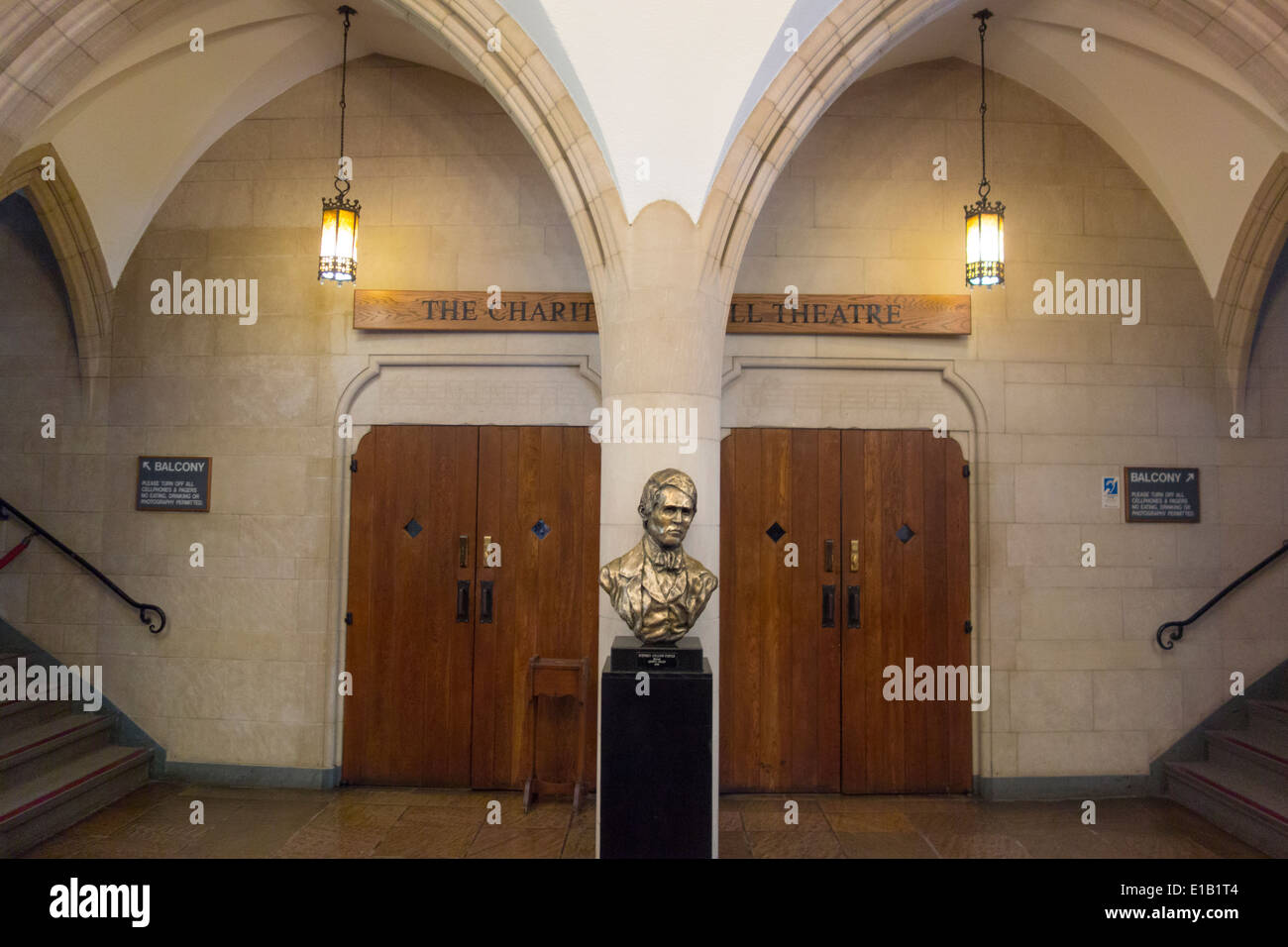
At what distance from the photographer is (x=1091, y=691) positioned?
404cm

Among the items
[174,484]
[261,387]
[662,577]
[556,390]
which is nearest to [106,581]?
[174,484]

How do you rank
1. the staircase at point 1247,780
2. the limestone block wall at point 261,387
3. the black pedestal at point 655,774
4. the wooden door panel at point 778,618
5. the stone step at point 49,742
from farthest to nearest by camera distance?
1. the limestone block wall at point 261,387
2. the wooden door panel at point 778,618
3. the stone step at point 49,742
4. the staircase at point 1247,780
5. the black pedestal at point 655,774

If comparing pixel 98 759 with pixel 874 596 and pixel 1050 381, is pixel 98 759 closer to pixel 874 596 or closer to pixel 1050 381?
pixel 874 596

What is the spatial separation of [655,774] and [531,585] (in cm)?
169

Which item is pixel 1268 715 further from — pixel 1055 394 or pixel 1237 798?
pixel 1055 394

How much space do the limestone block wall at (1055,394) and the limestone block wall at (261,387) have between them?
1486 millimetres

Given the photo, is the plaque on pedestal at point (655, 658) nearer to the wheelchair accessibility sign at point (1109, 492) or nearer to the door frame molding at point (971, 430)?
the door frame molding at point (971, 430)

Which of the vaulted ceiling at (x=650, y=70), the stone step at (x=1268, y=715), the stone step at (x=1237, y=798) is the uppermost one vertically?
the vaulted ceiling at (x=650, y=70)

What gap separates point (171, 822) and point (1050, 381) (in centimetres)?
495

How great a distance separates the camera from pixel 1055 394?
414 cm

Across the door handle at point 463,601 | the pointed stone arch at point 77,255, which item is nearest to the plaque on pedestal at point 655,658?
the door handle at point 463,601

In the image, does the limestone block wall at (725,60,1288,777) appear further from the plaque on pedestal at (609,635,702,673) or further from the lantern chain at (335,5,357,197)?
the lantern chain at (335,5,357,197)

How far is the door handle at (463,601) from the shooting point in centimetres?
407

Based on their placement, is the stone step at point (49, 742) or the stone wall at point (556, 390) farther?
the stone wall at point (556, 390)
